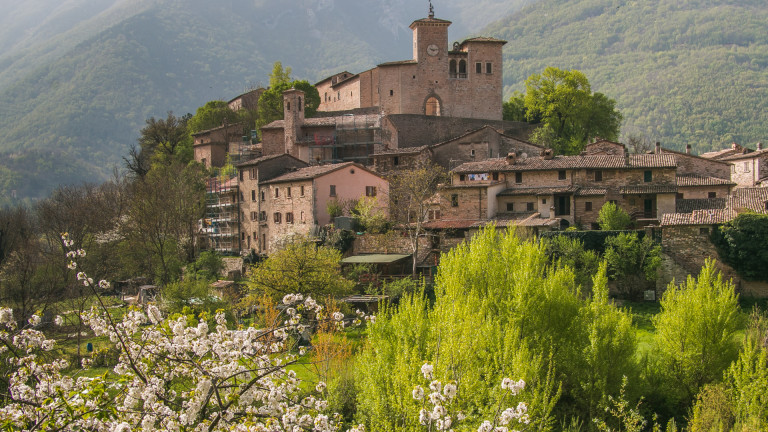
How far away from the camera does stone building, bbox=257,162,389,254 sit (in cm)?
4044

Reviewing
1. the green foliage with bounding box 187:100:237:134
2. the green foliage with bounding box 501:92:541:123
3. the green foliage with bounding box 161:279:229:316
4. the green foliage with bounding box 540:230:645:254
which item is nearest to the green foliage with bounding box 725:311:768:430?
the green foliage with bounding box 540:230:645:254

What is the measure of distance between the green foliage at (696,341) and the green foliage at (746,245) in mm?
9783

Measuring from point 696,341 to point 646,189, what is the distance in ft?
52.3

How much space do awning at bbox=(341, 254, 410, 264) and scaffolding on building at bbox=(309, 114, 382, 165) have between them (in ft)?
49.2

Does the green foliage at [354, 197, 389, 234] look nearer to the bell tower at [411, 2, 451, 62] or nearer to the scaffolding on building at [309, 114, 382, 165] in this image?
the scaffolding on building at [309, 114, 382, 165]

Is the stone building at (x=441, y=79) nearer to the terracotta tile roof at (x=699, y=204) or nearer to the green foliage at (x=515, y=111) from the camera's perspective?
the green foliage at (x=515, y=111)

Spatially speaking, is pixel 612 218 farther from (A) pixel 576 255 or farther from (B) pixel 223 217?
(B) pixel 223 217

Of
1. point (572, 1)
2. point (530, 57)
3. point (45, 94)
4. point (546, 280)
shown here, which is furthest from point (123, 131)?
point (546, 280)

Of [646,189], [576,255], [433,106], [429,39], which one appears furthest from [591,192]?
[433,106]

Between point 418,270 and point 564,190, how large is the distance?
26.6 feet

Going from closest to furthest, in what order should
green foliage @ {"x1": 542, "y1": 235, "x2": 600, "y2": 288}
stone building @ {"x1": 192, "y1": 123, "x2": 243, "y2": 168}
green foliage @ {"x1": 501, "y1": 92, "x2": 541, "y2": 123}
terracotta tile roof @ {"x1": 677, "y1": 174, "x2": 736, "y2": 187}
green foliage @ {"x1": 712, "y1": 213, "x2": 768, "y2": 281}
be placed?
green foliage @ {"x1": 712, "y1": 213, "x2": 768, "y2": 281}
green foliage @ {"x1": 542, "y1": 235, "x2": 600, "y2": 288}
terracotta tile roof @ {"x1": 677, "y1": 174, "x2": 736, "y2": 187}
stone building @ {"x1": 192, "y1": 123, "x2": 243, "y2": 168}
green foliage @ {"x1": 501, "y1": 92, "x2": 541, "y2": 123}

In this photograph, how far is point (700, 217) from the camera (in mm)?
30719

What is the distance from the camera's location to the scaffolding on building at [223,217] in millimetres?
47656

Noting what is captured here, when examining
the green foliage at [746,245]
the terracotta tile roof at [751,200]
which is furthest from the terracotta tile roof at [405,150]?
the green foliage at [746,245]
